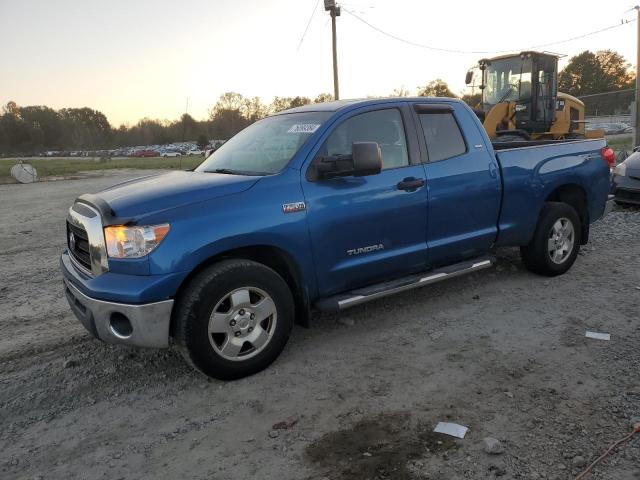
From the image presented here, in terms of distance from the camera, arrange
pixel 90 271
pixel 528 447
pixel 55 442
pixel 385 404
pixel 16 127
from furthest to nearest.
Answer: pixel 16 127 → pixel 90 271 → pixel 385 404 → pixel 55 442 → pixel 528 447

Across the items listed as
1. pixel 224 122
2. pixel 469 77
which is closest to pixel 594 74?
pixel 224 122

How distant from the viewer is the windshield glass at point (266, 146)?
4.00 metres

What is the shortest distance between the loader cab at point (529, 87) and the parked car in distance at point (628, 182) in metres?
4.38

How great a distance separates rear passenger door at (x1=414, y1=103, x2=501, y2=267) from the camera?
4.45 m

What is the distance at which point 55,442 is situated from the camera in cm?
296

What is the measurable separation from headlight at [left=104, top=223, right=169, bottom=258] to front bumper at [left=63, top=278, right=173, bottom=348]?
1.08 ft

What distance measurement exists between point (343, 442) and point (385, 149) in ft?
7.88

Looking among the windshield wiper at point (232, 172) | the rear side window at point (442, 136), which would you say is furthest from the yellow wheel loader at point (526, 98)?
the windshield wiper at point (232, 172)

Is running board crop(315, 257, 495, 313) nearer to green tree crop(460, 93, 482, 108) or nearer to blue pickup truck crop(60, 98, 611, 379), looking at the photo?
blue pickup truck crop(60, 98, 611, 379)

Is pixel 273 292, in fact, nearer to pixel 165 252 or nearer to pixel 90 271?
pixel 165 252

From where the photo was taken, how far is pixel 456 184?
454cm

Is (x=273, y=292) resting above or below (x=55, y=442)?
above

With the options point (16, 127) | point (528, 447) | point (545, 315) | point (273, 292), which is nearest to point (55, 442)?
point (273, 292)

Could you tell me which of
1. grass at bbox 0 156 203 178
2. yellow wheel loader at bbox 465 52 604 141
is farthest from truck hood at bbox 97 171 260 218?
grass at bbox 0 156 203 178
